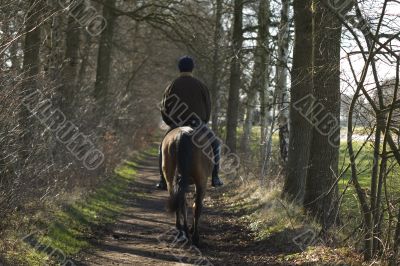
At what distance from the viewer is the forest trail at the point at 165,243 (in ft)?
26.6

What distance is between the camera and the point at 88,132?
601 inches

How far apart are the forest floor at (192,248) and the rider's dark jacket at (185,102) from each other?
210cm

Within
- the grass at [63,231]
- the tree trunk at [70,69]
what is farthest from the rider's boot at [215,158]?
the tree trunk at [70,69]

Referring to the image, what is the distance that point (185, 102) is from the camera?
9.78 meters

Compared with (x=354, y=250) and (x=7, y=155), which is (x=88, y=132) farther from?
(x=354, y=250)

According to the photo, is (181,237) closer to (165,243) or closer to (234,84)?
(165,243)

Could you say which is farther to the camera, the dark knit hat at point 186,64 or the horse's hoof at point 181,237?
the dark knit hat at point 186,64

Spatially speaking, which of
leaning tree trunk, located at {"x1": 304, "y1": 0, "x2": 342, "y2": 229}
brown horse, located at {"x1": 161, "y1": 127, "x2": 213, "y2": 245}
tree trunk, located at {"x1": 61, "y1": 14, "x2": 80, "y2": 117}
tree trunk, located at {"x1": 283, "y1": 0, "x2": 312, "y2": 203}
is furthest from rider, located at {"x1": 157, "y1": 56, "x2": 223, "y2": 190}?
tree trunk, located at {"x1": 61, "y1": 14, "x2": 80, "y2": 117}

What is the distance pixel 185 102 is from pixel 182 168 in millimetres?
1341

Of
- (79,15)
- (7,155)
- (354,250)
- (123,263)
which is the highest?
(79,15)

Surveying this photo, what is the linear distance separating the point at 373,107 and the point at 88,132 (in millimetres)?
10068

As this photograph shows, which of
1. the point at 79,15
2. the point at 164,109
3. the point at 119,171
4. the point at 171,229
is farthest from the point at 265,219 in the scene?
the point at 119,171

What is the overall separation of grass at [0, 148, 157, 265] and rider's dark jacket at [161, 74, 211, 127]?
2565mm

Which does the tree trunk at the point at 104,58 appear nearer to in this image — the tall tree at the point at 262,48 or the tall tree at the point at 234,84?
the tall tree at the point at 234,84
